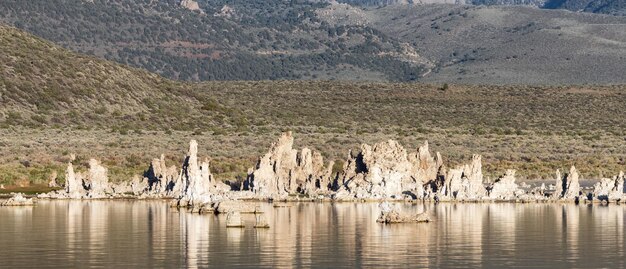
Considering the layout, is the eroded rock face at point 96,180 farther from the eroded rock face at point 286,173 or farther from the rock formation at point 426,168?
the rock formation at point 426,168

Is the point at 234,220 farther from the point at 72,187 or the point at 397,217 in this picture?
the point at 72,187

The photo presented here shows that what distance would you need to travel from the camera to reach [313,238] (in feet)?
126

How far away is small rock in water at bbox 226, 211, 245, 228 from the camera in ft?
135

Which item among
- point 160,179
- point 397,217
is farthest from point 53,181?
point 397,217

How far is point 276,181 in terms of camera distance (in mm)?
54031

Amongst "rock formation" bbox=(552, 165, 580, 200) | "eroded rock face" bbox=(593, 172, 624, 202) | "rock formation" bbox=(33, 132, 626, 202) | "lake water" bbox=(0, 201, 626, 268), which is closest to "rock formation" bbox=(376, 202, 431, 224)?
"lake water" bbox=(0, 201, 626, 268)

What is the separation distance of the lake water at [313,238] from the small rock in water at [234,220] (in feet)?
1.10

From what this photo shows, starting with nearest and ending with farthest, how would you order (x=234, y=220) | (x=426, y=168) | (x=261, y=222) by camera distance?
(x=261, y=222), (x=234, y=220), (x=426, y=168)

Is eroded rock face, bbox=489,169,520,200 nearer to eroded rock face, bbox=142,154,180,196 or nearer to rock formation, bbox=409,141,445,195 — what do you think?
rock formation, bbox=409,141,445,195

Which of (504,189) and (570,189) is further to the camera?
(504,189)

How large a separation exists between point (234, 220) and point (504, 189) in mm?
16426

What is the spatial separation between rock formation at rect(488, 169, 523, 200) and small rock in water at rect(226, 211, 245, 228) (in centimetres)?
1495

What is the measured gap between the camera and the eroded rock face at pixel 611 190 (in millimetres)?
53281

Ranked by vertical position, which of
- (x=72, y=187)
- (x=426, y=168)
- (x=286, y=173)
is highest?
(x=426, y=168)
